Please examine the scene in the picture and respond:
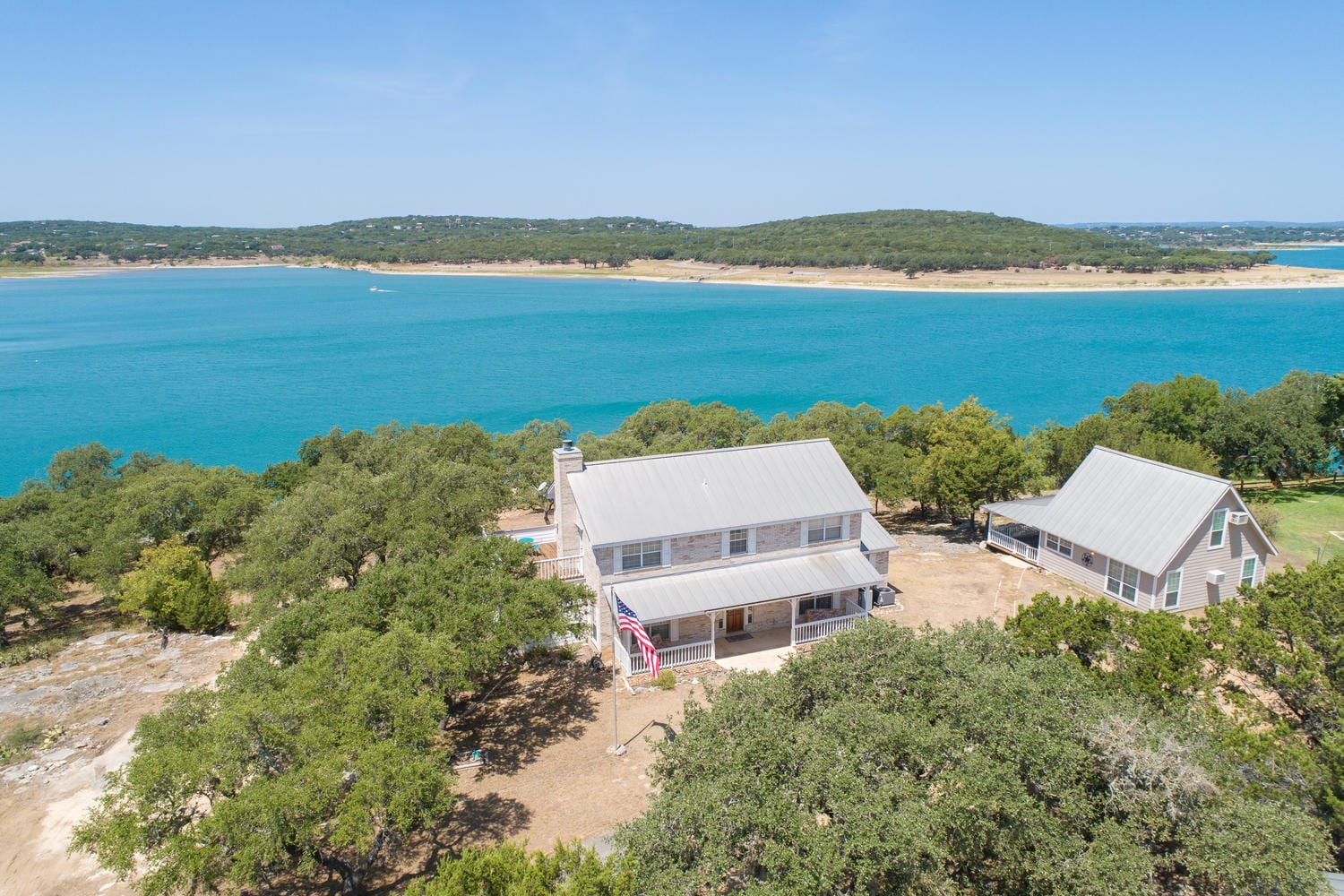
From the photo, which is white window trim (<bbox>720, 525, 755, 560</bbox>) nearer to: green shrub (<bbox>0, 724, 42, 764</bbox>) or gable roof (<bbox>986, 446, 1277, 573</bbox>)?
gable roof (<bbox>986, 446, 1277, 573</bbox>)

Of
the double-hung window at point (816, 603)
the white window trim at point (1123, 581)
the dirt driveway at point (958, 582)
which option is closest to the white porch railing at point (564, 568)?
the double-hung window at point (816, 603)

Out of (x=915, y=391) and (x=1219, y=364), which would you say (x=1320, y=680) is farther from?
(x=1219, y=364)

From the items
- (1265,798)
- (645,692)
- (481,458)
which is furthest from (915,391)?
(1265,798)

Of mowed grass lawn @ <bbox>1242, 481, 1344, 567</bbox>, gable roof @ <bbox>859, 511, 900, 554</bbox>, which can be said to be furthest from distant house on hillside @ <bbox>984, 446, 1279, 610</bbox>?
gable roof @ <bbox>859, 511, 900, 554</bbox>

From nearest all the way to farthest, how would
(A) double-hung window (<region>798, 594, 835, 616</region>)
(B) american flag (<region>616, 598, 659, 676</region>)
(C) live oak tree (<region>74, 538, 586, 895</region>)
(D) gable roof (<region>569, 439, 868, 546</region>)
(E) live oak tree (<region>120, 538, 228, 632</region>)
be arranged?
(C) live oak tree (<region>74, 538, 586, 895</region>), (B) american flag (<region>616, 598, 659, 676</region>), (D) gable roof (<region>569, 439, 868, 546</region>), (A) double-hung window (<region>798, 594, 835, 616</region>), (E) live oak tree (<region>120, 538, 228, 632</region>)

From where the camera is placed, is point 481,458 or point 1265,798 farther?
point 481,458

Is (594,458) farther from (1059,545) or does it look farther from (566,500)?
(1059,545)

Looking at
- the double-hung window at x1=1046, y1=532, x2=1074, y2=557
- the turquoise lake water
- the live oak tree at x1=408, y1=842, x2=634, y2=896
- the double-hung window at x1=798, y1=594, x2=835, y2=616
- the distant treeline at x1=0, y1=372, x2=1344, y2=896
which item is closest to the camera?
the live oak tree at x1=408, y1=842, x2=634, y2=896
